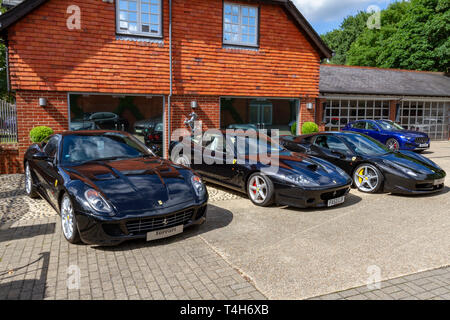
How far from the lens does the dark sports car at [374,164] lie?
7141mm

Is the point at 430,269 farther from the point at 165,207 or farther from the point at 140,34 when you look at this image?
the point at 140,34

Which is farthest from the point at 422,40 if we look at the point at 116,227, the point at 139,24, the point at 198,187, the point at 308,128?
the point at 116,227

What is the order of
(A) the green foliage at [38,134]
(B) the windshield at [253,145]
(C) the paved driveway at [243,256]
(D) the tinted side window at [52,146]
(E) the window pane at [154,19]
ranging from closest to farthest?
(C) the paved driveway at [243,256]
(D) the tinted side window at [52,146]
(B) the windshield at [253,145]
(A) the green foliage at [38,134]
(E) the window pane at [154,19]

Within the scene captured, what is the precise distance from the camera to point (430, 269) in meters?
3.93

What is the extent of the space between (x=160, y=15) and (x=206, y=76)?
2.36 meters

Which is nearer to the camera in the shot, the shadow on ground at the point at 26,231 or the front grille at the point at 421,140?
the shadow on ground at the point at 26,231

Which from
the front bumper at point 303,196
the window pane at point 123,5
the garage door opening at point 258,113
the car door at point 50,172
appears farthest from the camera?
the garage door opening at point 258,113

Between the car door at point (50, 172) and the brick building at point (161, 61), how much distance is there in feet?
14.6

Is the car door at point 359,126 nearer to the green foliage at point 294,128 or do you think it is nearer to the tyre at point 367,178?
the green foliage at point 294,128

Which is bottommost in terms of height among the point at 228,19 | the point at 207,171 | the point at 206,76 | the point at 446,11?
the point at 207,171

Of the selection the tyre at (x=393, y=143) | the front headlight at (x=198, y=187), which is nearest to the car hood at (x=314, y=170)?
the front headlight at (x=198, y=187)

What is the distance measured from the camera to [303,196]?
19.7ft
